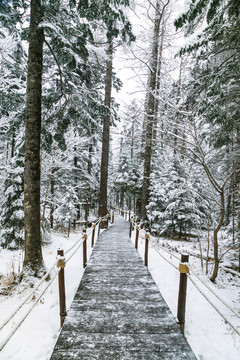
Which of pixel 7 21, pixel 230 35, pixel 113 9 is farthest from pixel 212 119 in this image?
pixel 7 21

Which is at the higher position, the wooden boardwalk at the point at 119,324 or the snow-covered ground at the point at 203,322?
the wooden boardwalk at the point at 119,324

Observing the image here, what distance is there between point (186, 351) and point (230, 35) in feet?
22.3

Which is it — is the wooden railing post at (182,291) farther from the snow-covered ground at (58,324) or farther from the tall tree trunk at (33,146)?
the tall tree trunk at (33,146)

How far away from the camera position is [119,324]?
11.2ft

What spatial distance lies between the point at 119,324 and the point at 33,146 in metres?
4.90

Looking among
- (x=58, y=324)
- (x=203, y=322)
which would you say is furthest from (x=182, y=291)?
(x=58, y=324)

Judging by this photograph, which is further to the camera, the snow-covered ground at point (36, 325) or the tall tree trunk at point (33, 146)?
the tall tree trunk at point (33, 146)

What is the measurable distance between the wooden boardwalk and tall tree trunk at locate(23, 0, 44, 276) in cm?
173

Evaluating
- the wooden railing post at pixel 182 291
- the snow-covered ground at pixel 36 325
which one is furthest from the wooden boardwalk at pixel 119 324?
the snow-covered ground at pixel 36 325

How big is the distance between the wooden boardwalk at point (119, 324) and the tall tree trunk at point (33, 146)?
5.67ft

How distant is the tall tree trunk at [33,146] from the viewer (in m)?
5.43

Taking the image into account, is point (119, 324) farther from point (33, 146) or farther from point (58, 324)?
point (33, 146)

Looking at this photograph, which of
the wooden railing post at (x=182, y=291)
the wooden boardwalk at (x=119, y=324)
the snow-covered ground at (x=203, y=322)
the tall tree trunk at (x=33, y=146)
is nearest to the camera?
the wooden boardwalk at (x=119, y=324)

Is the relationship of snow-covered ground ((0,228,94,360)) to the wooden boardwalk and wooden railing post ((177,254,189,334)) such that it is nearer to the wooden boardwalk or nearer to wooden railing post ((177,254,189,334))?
the wooden boardwalk
